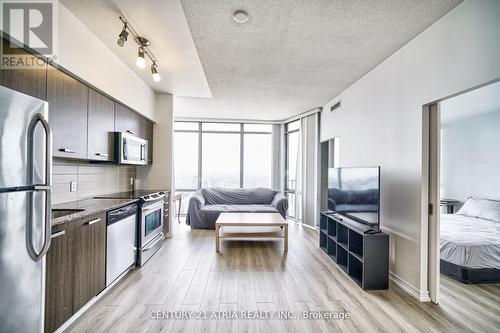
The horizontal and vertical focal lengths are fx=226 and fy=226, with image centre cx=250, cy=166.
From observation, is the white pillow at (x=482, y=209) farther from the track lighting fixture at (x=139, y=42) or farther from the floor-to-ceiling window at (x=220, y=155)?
the track lighting fixture at (x=139, y=42)

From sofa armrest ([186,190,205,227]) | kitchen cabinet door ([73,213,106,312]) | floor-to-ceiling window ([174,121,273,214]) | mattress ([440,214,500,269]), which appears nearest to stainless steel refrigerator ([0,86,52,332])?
kitchen cabinet door ([73,213,106,312])

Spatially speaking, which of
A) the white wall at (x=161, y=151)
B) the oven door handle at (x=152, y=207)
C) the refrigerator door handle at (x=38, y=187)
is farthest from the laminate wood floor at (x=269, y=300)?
the white wall at (x=161, y=151)

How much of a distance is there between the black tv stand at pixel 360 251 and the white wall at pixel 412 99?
0.91 feet

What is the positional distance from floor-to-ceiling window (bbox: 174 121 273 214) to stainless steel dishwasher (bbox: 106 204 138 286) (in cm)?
360

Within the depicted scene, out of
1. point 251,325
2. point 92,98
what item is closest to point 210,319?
point 251,325

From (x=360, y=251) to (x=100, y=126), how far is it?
11.5 feet

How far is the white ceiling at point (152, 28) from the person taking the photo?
2.00 meters

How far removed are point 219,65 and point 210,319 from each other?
296 cm

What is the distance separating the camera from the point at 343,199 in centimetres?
328

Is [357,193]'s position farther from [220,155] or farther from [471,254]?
[220,155]

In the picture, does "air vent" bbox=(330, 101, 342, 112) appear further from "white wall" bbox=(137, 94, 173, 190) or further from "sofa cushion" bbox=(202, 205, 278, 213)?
"white wall" bbox=(137, 94, 173, 190)

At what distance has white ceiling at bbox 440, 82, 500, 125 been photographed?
344 cm

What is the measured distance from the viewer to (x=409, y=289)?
2.45 meters

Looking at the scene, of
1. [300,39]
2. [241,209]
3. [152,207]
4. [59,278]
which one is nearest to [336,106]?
[300,39]
